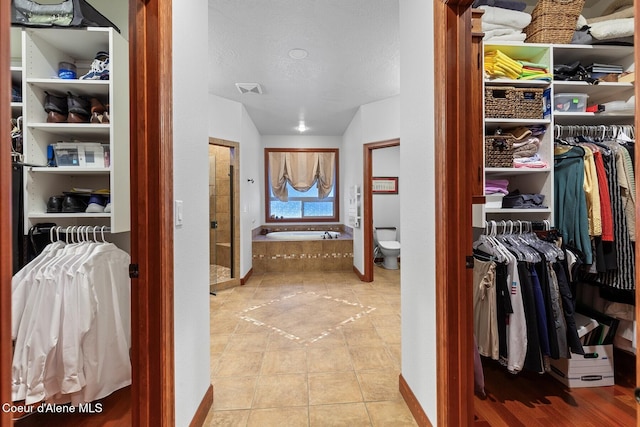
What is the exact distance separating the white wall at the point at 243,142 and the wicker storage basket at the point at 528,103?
3.17 m

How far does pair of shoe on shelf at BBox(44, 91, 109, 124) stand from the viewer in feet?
5.74

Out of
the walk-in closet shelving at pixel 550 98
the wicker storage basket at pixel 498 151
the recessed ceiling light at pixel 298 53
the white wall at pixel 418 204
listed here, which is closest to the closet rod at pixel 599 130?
the walk-in closet shelving at pixel 550 98

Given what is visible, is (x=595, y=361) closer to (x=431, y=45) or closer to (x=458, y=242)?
(x=458, y=242)

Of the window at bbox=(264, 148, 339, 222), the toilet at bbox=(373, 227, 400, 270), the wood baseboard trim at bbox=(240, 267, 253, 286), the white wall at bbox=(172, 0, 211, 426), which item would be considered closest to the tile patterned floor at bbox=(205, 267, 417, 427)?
the wood baseboard trim at bbox=(240, 267, 253, 286)

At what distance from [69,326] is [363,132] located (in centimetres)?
383

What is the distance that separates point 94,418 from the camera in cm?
156

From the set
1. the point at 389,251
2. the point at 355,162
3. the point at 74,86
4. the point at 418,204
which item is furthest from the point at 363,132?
the point at 74,86

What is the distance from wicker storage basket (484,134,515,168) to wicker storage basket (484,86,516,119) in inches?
5.6

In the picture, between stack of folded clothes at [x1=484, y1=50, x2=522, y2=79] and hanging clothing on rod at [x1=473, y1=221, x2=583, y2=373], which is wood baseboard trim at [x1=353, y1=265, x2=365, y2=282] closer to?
hanging clothing on rod at [x1=473, y1=221, x2=583, y2=373]

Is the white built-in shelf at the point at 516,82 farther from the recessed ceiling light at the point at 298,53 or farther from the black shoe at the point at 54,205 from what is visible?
the black shoe at the point at 54,205

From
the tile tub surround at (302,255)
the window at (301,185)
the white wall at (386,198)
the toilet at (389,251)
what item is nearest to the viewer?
the tile tub surround at (302,255)

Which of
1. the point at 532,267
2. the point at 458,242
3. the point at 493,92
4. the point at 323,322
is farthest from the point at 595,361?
the point at 323,322

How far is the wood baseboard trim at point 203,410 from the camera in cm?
145

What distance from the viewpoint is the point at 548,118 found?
1.89m
